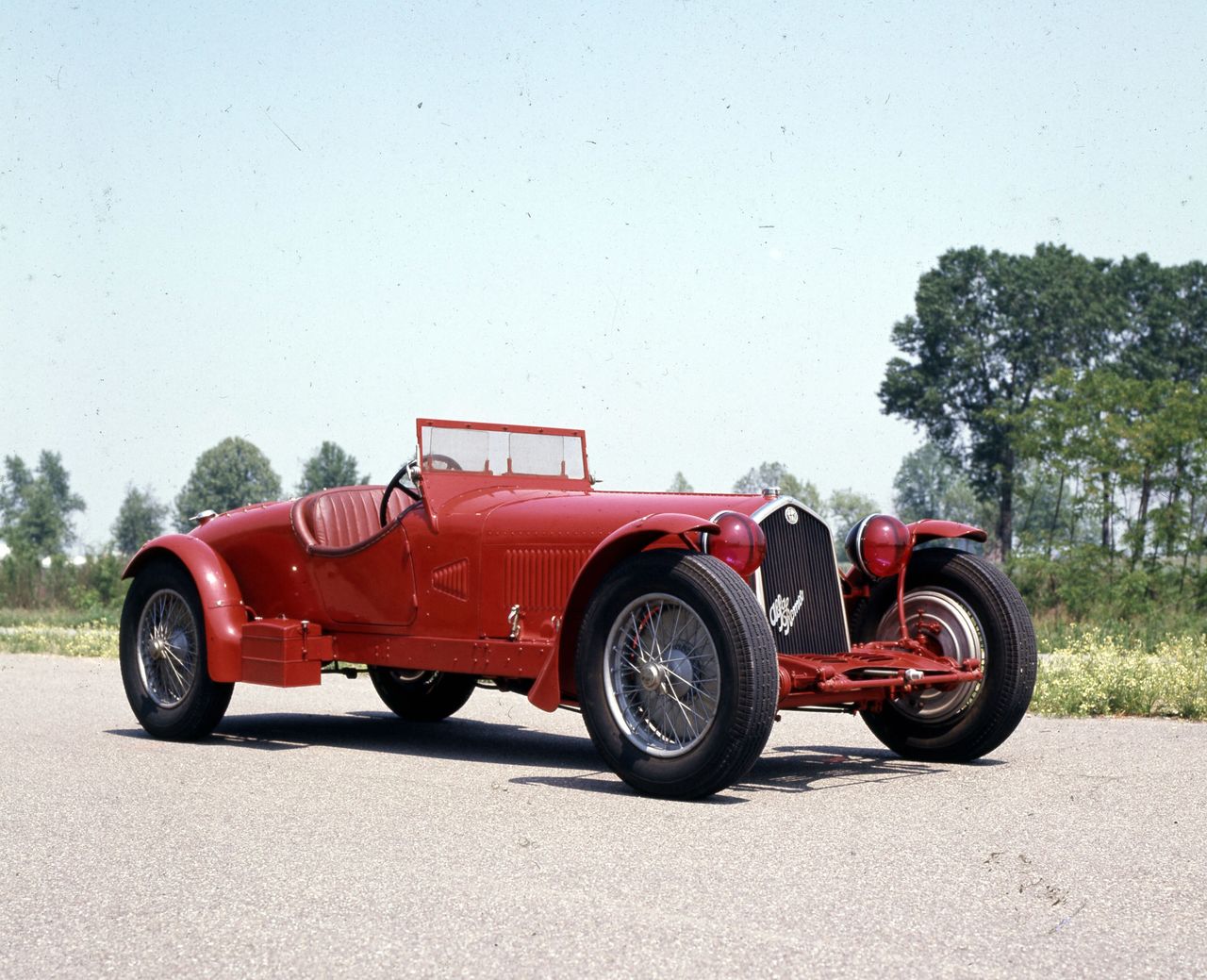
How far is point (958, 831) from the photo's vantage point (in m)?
5.24

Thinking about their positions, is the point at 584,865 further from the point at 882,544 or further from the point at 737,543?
the point at 882,544

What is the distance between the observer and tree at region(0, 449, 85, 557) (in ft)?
318

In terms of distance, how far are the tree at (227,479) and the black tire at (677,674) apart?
100705 millimetres

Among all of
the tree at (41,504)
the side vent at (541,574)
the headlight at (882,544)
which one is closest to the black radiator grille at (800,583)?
the headlight at (882,544)

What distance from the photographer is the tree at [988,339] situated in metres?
60.9

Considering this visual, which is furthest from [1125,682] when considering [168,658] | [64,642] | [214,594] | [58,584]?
[58,584]

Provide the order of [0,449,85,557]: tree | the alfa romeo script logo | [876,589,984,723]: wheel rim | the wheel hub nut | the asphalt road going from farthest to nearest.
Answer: [0,449,85,557]: tree, [876,589,984,723]: wheel rim, the alfa romeo script logo, the wheel hub nut, the asphalt road

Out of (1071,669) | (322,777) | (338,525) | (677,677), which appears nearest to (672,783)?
(677,677)

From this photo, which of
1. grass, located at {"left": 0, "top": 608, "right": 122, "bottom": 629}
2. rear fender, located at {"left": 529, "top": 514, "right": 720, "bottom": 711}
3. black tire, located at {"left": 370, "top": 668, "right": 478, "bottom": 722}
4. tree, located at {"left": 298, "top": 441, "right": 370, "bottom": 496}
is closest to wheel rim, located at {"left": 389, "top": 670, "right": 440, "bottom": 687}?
black tire, located at {"left": 370, "top": 668, "right": 478, "bottom": 722}

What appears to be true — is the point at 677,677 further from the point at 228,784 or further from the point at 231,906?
the point at 231,906

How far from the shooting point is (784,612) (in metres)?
7.00

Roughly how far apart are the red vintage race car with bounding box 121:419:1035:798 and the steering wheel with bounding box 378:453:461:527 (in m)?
0.02

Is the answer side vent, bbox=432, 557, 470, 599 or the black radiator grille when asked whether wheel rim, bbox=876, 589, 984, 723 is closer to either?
the black radiator grille

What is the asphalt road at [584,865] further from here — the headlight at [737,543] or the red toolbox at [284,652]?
the headlight at [737,543]
